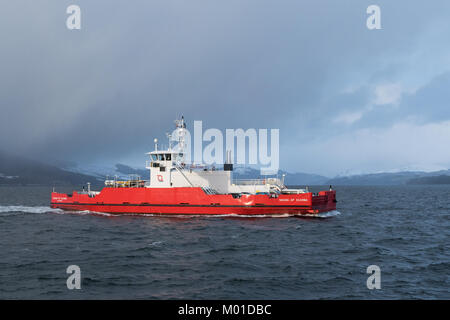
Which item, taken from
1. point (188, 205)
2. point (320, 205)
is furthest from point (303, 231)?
point (188, 205)

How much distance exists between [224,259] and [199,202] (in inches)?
550

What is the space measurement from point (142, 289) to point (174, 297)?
56.7 inches

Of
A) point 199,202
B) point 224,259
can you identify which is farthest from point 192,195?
point 224,259

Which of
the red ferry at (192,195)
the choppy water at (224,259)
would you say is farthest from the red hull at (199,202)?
the choppy water at (224,259)

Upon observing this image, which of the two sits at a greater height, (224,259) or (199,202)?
(199,202)

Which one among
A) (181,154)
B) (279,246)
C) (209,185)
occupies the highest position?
(181,154)

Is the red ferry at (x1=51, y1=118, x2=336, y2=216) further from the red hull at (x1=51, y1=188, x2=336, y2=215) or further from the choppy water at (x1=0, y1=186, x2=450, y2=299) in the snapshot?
the choppy water at (x1=0, y1=186, x2=450, y2=299)

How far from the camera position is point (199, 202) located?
29906 millimetres

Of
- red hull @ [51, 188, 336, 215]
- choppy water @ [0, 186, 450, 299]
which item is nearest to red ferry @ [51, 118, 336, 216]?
red hull @ [51, 188, 336, 215]

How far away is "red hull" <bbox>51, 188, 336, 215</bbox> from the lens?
28973 mm

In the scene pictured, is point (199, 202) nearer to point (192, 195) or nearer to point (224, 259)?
point (192, 195)
